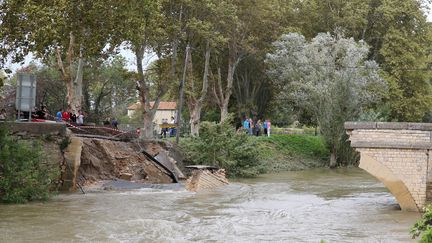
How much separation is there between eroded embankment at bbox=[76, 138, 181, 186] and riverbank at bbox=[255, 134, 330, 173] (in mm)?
13316

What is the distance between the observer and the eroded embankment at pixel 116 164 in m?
25.8

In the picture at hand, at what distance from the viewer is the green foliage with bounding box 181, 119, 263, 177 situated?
35000mm

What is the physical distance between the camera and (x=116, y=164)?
1065 inches

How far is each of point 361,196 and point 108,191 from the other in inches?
391

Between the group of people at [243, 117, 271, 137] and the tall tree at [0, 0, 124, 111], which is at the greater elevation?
the tall tree at [0, 0, 124, 111]

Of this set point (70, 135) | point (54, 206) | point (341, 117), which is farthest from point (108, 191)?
point (341, 117)

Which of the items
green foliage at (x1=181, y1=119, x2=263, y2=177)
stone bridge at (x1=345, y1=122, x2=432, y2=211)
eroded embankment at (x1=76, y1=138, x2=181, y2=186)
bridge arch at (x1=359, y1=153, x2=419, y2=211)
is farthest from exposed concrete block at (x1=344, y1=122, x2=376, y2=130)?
green foliage at (x1=181, y1=119, x2=263, y2=177)

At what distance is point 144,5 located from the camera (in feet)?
75.8

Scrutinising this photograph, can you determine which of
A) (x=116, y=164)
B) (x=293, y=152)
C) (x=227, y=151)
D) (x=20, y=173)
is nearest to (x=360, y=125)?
(x=20, y=173)

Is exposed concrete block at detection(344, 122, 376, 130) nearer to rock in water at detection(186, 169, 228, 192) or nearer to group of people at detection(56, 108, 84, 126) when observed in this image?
rock in water at detection(186, 169, 228, 192)

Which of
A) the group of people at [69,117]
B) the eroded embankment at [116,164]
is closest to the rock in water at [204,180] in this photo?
the eroded embankment at [116,164]

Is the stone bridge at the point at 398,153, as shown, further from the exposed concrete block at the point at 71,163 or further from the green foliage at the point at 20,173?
the exposed concrete block at the point at 71,163

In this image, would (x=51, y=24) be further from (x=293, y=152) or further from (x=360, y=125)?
(x=293, y=152)

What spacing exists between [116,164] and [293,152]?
21.0 meters
